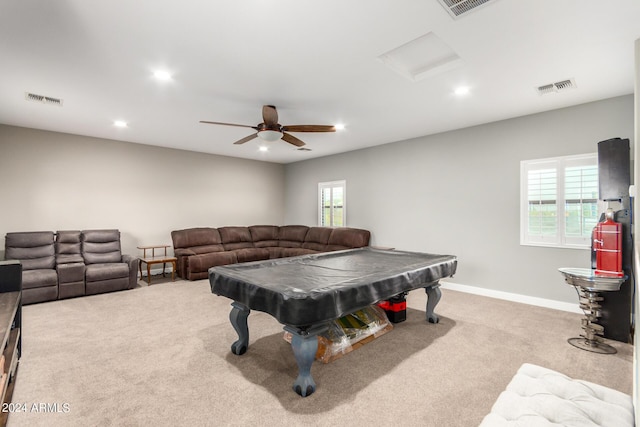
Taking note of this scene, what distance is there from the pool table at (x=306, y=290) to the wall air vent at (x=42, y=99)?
129 inches

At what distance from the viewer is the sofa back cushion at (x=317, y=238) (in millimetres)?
6988

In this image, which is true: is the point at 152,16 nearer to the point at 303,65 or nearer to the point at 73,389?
the point at 303,65

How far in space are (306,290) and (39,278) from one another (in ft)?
15.2

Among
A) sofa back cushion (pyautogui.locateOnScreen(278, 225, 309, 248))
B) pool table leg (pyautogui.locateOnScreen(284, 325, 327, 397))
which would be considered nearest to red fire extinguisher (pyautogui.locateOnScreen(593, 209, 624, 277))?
pool table leg (pyautogui.locateOnScreen(284, 325, 327, 397))

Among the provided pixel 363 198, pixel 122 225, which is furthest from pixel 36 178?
pixel 363 198

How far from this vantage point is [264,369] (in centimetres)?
253

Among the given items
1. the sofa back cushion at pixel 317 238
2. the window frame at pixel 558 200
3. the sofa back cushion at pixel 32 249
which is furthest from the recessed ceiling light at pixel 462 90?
the sofa back cushion at pixel 32 249

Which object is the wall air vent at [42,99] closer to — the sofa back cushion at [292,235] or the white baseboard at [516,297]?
the sofa back cushion at [292,235]

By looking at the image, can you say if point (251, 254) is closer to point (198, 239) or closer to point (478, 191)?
point (198, 239)

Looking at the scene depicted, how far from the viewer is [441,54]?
9.45 feet

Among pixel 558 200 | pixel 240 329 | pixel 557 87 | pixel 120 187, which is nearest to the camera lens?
pixel 240 329

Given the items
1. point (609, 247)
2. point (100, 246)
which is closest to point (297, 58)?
point (609, 247)

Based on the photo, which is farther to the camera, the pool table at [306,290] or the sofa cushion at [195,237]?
the sofa cushion at [195,237]

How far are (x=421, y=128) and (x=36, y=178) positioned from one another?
657cm
